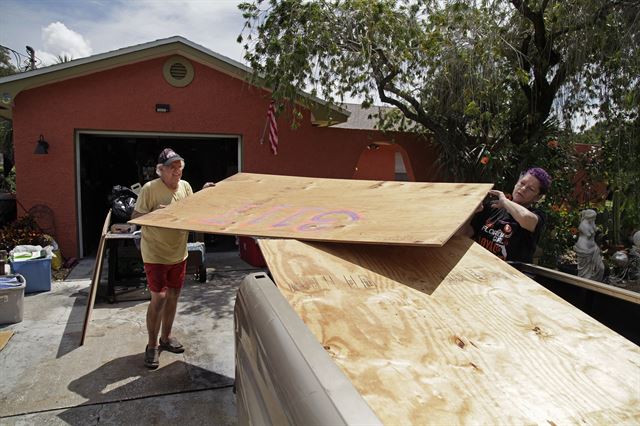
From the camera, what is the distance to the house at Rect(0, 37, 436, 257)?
7.94m

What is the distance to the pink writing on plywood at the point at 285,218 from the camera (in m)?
2.27

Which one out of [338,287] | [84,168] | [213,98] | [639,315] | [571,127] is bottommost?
[639,315]

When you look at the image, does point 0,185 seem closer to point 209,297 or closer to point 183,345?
point 209,297

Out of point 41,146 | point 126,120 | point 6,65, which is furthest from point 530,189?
point 6,65

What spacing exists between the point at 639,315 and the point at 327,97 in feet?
24.0

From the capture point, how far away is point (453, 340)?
147cm

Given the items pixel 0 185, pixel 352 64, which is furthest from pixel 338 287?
pixel 0 185

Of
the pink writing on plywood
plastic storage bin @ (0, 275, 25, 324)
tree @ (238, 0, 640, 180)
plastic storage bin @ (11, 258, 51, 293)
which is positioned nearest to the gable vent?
tree @ (238, 0, 640, 180)

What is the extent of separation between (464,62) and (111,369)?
659 cm

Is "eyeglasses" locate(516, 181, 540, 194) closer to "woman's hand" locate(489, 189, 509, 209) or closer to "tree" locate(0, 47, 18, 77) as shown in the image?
"woman's hand" locate(489, 189, 509, 209)

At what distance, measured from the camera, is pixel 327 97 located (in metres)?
8.71

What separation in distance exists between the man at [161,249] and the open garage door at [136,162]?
6486mm

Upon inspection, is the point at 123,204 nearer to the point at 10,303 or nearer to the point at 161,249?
the point at 10,303

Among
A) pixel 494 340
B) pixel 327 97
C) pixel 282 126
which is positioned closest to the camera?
pixel 494 340
